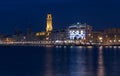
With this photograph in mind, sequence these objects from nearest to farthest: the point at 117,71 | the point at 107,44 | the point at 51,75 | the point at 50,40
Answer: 1. the point at 51,75
2. the point at 117,71
3. the point at 107,44
4. the point at 50,40

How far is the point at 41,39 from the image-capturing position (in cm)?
14250

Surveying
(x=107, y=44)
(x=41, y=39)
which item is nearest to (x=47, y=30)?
(x=41, y=39)

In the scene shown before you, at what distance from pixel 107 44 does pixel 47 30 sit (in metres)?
26.6

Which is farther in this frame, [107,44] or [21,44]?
[21,44]

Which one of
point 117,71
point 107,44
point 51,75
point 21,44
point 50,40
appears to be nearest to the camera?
point 51,75

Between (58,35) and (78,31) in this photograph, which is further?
(58,35)

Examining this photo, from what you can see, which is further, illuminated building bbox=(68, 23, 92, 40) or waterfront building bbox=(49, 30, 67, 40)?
waterfront building bbox=(49, 30, 67, 40)

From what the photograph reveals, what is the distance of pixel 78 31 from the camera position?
136250mm

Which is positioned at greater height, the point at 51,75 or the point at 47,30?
the point at 47,30

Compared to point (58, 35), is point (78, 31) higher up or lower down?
higher up

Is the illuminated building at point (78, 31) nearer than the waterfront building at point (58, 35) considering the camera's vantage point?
Yes

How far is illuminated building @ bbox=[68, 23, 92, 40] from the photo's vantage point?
132m

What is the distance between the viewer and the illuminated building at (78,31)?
131875mm

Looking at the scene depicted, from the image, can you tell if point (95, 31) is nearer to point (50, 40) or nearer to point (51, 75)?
point (50, 40)
